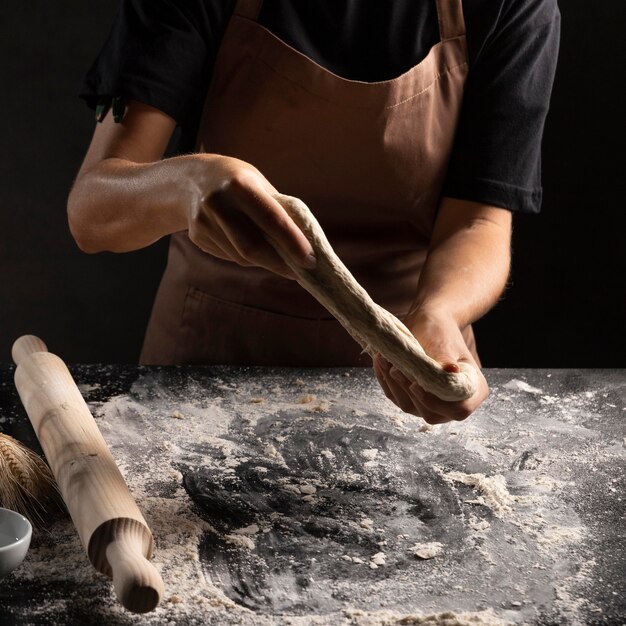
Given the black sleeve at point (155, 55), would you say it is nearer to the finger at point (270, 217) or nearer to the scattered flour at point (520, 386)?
the finger at point (270, 217)

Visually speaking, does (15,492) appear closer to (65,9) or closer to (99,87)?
(99,87)

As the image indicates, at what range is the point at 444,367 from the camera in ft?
3.69

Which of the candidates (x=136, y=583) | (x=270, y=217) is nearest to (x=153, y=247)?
(x=270, y=217)

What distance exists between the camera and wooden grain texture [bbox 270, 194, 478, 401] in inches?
38.8

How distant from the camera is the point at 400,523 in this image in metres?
1.04

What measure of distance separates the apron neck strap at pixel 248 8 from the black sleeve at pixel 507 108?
14.3 inches

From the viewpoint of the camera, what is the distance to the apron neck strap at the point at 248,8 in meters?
1.44

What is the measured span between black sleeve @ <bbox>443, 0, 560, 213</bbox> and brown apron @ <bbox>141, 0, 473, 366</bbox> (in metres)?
0.04

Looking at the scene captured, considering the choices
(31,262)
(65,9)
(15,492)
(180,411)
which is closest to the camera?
(15,492)

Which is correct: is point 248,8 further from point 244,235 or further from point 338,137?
point 244,235

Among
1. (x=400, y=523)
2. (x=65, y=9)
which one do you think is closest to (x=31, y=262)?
(x=65, y=9)

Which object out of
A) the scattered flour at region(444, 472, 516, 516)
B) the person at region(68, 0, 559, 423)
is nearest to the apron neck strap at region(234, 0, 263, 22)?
the person at region(68, 0, 559, 423)

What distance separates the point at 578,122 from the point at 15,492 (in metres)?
1.79

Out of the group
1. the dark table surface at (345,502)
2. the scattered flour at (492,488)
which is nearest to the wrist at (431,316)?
the dark table surface at (345,502)
